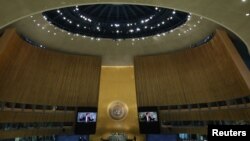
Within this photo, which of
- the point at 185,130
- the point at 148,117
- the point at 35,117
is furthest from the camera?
the point at 148,117

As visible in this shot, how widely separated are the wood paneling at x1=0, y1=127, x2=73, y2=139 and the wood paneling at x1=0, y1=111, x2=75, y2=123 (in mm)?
913

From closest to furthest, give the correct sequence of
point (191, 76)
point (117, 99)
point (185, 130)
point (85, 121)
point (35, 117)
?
point (35, 117) → point (191, 76) → point (185, 130) → point (85, 121) → point (117, 99)

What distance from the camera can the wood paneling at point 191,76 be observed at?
20266 mm

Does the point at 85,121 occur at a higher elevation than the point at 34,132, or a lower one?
higher

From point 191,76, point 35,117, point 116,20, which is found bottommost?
point 35,117

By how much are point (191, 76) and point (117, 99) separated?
1075 cm

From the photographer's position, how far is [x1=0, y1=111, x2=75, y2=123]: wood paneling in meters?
20.5

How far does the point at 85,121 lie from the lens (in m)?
26.0

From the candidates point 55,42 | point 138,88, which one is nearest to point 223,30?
point 138,88

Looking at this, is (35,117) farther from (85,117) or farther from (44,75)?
(85,117)

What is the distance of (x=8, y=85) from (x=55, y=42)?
6.82 meters

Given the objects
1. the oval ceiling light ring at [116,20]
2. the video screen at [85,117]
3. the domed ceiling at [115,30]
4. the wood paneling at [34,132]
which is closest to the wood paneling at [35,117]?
the wood paneling at [34,132]

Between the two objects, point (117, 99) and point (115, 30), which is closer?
point (115, 30)

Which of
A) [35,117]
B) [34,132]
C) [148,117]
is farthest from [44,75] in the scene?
[148,117]
